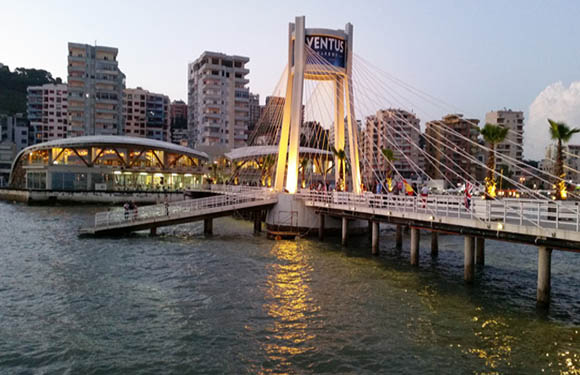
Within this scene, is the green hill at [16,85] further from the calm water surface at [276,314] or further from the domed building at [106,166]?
the calm water surface at [276,314]

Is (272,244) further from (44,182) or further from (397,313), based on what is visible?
(44,182)

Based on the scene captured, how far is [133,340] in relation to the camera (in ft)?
48.0

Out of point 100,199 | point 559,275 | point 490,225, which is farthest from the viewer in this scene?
point 100,199

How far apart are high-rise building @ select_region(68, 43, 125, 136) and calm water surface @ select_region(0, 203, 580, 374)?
101 meters

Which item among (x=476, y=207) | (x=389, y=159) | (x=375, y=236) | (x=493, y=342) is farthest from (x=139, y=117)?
(x=493, y=342)

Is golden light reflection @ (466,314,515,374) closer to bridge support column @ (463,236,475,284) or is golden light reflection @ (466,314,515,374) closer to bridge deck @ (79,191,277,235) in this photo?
bridge support column @ (463,236,475,284)

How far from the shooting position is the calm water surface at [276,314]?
1319cm

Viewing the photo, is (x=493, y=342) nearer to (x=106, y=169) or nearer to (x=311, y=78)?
(x=311, y=78)

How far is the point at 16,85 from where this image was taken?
17288 cm

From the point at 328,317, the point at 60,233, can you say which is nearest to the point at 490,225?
the point at 328,317

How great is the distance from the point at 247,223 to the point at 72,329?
3685 centimetres

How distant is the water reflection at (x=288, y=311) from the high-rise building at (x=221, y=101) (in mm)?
99993

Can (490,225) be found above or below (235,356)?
above

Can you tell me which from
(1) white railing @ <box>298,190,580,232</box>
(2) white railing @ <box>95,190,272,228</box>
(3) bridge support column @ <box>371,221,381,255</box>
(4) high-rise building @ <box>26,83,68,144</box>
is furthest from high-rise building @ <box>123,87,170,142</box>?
(3) bridge support column @ <box>371,221,381,255</box>
